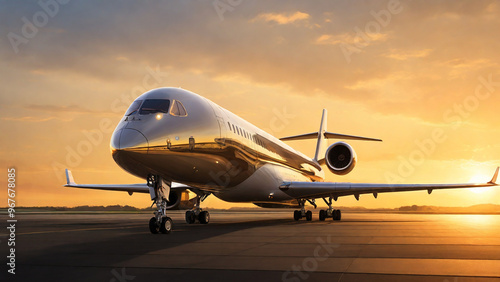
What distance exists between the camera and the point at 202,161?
14.4 m

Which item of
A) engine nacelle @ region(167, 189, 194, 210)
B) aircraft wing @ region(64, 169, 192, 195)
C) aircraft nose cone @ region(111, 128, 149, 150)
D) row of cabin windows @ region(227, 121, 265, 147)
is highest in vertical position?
row of cabin windows @ region(227, 121, 265, 147)

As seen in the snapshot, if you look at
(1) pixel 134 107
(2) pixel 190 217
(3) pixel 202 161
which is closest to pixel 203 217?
(2) pixel 190 217

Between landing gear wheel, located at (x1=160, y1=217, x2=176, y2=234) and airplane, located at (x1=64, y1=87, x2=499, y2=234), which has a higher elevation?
airplane, located at (x1=64, y1=87, x2=499, y2=234)

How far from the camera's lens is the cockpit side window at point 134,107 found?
13125mm

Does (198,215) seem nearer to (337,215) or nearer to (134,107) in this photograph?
(134,107)

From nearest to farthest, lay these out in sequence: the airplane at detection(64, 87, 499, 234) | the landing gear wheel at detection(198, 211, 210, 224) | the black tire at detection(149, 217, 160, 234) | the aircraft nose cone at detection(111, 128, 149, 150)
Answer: the aircraft nose cone at detection(111, 128, 149, 150) → the airplane at detection(64, 87, 499, 234) → the black tire at detection(149, 217, 160, 234) → the landing gear wheel at detection(198, 211, 210, 224)

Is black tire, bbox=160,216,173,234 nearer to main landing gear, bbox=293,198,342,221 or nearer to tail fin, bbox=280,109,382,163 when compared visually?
main landing gear, bbox=293,198,342,221

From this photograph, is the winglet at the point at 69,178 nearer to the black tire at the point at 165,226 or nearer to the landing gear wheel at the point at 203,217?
the landing gear wheel at the point at 203,217

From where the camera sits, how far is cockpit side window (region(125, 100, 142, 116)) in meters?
13.1

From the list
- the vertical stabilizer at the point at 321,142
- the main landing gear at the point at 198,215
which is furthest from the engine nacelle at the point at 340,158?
the main landing gear at the point at 198,215

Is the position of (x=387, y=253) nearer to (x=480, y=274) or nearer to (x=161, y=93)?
(x=480, y=274)

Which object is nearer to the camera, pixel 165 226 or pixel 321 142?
pixel 165 226

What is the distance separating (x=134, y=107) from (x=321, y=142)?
1016 inches

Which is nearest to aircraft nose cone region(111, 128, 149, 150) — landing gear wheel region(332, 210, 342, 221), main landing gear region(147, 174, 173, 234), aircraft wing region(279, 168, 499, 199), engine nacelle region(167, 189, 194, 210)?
main landing gear region(147, 174, 173, 234)
